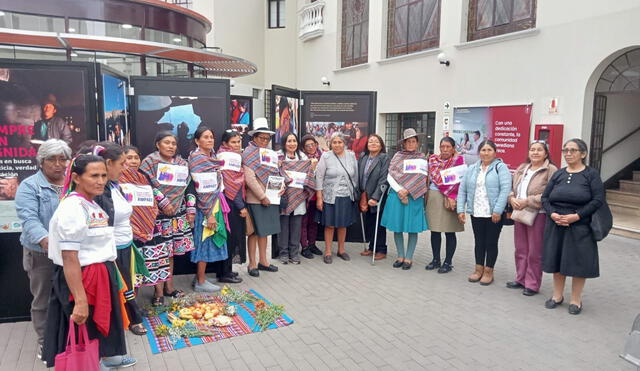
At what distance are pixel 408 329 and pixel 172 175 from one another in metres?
2.65

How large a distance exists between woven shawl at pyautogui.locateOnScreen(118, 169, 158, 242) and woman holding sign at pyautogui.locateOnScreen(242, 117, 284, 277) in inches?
56.5

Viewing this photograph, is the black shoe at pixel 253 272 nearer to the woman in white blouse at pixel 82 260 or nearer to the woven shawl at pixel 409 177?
the woven shawl at pixel 409 177

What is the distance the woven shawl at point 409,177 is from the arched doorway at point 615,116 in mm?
4818

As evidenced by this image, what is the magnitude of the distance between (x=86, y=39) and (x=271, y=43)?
11.8 m

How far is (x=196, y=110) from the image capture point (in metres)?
5.23

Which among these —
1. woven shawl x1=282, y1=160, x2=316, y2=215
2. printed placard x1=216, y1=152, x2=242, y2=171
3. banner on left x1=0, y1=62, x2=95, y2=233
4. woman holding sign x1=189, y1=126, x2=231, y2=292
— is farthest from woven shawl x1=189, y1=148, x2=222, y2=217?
woven shawl x1=282, y1=160, x2=316, y2=215

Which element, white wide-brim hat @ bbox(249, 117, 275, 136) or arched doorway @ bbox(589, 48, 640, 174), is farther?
arched doorway @ bbox(589, 48, 640, 174)

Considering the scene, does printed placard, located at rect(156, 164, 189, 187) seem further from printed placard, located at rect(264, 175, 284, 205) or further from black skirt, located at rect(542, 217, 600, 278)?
black skirt, located at rect(542, 217, 600, 278)

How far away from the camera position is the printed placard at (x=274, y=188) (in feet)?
18.4

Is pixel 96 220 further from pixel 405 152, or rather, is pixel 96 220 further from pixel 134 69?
pixel 134 69

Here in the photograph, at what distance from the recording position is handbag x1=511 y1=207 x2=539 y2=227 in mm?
4902

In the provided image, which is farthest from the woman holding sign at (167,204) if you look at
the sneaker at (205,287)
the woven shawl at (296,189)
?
the woven shawl at (296,189)

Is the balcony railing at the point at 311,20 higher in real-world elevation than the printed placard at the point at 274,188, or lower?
higher

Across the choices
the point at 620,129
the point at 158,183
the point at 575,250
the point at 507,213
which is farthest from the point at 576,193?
the point at 620,129
